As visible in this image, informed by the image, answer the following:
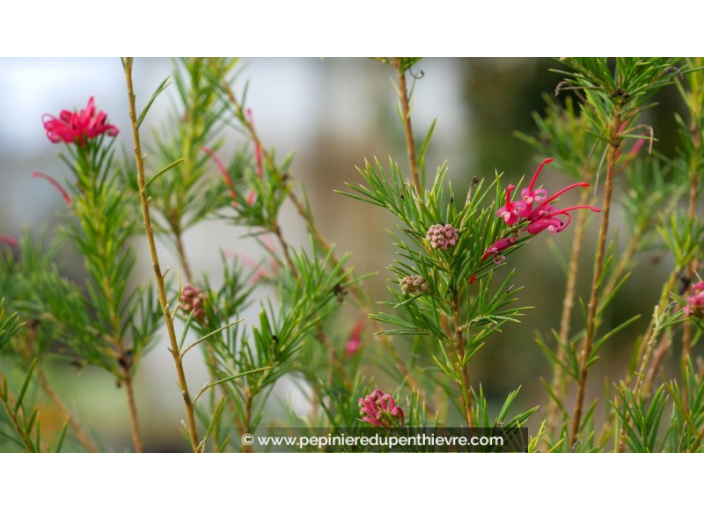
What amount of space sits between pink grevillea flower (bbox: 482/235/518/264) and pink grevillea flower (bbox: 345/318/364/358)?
0.25m

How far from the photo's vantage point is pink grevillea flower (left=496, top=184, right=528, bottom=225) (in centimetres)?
28

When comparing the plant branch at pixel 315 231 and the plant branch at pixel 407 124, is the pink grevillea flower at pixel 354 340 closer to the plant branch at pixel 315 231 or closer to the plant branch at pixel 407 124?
the plant branch at pixel 315 231

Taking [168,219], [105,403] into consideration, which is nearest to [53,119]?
[168,219]

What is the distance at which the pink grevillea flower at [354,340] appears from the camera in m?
0.53

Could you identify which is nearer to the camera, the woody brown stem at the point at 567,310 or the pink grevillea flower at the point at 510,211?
the pink grevillea flower at the point at 510,211

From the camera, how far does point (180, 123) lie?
1.62 ft

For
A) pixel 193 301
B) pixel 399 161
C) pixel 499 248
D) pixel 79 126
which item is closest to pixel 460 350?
pixel 499 248

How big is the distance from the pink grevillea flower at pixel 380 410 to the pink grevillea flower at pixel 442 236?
0.33 feet

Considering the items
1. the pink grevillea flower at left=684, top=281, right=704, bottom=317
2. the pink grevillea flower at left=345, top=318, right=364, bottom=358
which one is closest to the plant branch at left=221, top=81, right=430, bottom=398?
the pink grevillea flower at left=345, top=318, right=364, bottom=358

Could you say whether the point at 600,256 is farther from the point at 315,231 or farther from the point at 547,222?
the point at 315,231

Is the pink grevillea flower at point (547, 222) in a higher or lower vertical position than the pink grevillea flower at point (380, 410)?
higher

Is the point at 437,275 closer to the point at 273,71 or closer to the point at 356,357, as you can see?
the point at 356,357

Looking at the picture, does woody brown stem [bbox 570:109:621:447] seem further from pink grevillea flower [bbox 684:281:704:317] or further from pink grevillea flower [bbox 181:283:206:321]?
pink grevillea flower [bbox 181:283:206:321]

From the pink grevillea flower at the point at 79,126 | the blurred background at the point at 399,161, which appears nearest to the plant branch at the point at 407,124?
the pink grevillea flower at the point at 79,126
